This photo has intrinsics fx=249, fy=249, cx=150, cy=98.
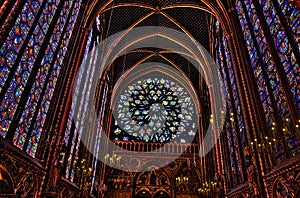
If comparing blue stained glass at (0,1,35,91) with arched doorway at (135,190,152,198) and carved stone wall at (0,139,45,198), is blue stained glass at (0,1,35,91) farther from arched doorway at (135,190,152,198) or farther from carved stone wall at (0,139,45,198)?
arched doorway at (135,190,152,198)

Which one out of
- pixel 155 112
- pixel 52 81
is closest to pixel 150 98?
pixel 155 112

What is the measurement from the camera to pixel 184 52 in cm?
2039

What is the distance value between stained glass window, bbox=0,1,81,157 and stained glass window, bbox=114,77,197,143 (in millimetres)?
11223

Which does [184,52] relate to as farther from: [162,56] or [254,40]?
[254,40]

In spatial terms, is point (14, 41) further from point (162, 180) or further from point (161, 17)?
point (162, 180)

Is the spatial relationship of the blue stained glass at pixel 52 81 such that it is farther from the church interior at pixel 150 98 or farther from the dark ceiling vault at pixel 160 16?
the dark ceiling vault at pixel 160 16

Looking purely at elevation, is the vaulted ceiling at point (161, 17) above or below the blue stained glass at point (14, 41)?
above

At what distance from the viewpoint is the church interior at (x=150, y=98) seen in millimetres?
7871

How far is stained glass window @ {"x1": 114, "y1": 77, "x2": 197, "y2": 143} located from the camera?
68.3 ft

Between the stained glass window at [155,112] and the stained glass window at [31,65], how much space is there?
36.8ft

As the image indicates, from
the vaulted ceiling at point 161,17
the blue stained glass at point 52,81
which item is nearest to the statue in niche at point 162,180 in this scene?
the vaulted ceiling at point 161,17

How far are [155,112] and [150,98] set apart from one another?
1.60 m

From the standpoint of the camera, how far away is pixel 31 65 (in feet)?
27.3

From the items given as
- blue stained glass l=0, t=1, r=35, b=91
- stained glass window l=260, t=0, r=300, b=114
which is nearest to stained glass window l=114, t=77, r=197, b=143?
stained glass window l=260, t=0, r=300, b=114
